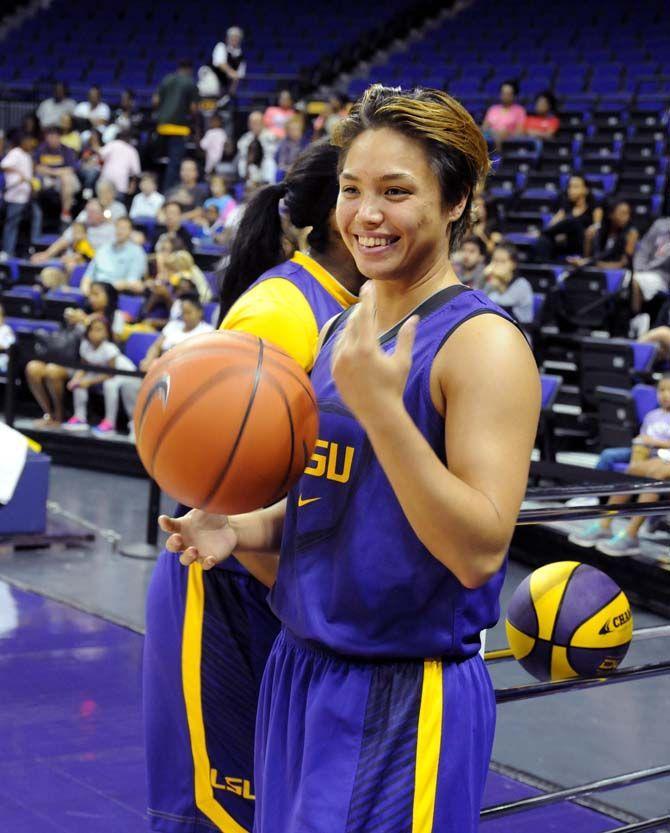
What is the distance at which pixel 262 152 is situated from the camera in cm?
1452

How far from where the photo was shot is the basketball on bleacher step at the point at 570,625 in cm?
263

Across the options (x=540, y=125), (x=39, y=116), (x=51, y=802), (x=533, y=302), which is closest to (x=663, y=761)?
(x=51, y=802)

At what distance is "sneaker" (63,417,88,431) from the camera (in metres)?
9.70

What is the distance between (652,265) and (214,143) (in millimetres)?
6910

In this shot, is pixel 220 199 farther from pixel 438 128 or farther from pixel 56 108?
pixel 438 128

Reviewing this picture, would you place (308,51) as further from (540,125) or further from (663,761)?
(663,761)

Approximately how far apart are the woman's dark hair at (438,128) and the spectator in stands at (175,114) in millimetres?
14082

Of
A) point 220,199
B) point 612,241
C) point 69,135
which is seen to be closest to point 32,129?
point 69,135

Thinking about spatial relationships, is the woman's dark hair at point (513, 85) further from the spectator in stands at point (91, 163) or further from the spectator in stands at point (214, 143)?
the spectator in stands at point (91, 163)

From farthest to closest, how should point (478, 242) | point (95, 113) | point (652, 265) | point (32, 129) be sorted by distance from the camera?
1. point (95, 113)
2. point (32, 129)
3. point (652, 265)
4. point (478, 242)

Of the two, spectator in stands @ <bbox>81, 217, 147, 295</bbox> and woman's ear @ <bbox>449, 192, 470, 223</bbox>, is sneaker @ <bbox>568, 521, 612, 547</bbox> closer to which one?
woman's ear @ <bbox>449, 192, 470, 223</bbox>

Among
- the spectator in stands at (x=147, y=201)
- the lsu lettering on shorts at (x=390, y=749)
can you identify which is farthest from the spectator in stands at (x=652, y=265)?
the lsu lettering on shorts at (x=390, y=749)

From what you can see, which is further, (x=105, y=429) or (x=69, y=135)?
(x=69, y=135)

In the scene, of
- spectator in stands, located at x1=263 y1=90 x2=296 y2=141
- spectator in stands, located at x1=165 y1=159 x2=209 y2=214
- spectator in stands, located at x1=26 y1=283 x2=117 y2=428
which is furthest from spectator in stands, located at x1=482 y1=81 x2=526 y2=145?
spectator in stands, located at x1=26 y1=283 x2=117 y2=428
